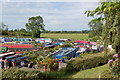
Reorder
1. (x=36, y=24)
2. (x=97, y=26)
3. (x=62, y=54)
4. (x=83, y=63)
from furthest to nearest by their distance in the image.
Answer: (x=36, y=24), (x=62, y=54), (x=83, y=63), (x=97, y=26)

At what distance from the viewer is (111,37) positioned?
4.07 metres

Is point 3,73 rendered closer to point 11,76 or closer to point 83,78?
point 11,76

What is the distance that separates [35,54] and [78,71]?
242 cm

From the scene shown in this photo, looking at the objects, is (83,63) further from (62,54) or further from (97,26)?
(62,54)

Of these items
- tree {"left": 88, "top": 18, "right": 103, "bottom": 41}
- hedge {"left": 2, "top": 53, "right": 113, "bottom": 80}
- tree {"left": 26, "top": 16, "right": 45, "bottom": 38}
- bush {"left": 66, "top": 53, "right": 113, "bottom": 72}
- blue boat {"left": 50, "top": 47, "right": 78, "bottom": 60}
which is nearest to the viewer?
tree {"left": 88, "top": 18, "right": 103, "bottom": 41}

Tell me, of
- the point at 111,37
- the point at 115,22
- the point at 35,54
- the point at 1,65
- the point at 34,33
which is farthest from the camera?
the point at 34,33

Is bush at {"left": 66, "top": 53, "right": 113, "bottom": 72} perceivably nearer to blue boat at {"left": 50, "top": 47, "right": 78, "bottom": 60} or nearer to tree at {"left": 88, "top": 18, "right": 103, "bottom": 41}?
tree at {"left": 88, "top": 18, "right": 103, "bottom": 41}

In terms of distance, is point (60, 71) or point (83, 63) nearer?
point (60, 71)

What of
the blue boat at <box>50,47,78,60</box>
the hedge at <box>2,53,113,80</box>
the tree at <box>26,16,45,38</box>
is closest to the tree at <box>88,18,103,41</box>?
the hedge at <box>2,53,113,80</box>

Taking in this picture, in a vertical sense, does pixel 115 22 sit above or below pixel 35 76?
above

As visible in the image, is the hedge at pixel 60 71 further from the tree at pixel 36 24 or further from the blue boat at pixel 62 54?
the tree at pixel 36 24

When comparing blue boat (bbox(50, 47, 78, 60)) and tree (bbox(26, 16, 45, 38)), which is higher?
tree (bbox(26, 16, 45, 38))

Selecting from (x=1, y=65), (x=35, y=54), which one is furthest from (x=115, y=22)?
(x=1, y=65)

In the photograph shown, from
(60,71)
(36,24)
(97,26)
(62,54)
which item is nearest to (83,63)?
(60,71)
